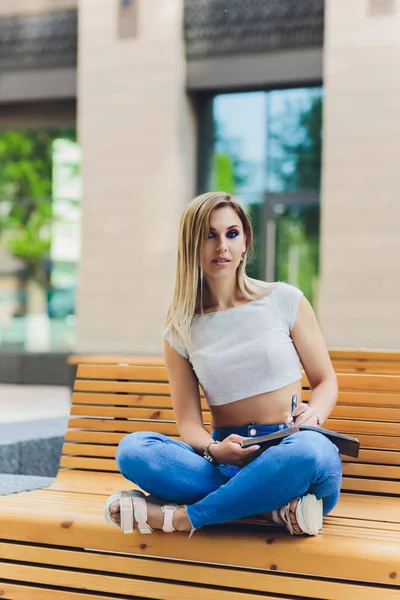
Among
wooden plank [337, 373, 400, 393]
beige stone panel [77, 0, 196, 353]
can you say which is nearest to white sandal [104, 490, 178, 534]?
wooden plank [337, 373, 400, 393]

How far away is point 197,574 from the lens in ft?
9.46

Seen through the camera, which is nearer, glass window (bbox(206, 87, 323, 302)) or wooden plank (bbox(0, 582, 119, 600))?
wooden plank (bbox(0, 582, 119, 600))

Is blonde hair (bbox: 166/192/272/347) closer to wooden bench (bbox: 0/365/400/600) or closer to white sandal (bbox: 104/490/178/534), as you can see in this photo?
white sandal (bbox: 104/490/178/534)

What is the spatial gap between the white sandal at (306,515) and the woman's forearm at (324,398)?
1.08 ft

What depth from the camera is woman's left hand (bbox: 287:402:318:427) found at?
9.85ft

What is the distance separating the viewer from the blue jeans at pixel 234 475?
2801mm

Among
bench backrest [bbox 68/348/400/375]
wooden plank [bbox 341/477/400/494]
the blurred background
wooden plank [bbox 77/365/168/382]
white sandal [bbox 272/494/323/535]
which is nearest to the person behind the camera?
white sandal [bbox 272/494/323/535]

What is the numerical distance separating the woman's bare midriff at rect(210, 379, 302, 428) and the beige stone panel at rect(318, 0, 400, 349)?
26.4ft

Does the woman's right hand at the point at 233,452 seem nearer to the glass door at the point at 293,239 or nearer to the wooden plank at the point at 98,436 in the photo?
the wooden plank at the point at 98,436

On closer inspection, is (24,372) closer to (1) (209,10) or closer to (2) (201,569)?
(1) (209,10)

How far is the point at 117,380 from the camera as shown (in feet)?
13.8

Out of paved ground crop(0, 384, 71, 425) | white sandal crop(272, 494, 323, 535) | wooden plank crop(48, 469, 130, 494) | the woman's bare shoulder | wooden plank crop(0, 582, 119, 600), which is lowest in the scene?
paved ground crop(0, 384, 71, 425)

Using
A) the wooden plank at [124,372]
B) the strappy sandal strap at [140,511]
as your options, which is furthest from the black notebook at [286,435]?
the wooden plank at [124,372]

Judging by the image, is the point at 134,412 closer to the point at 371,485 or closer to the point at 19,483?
the point at 19,483
